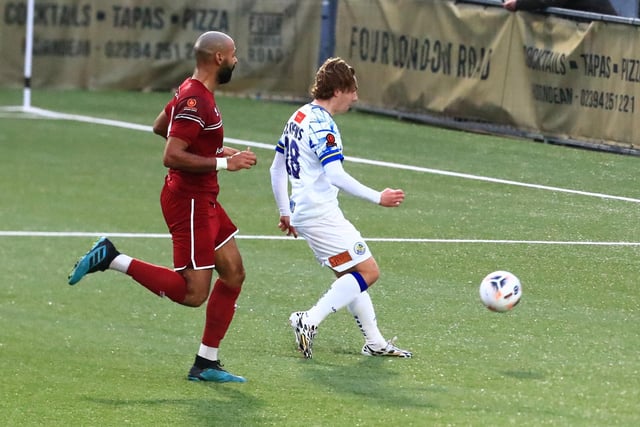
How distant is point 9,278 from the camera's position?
13641mm

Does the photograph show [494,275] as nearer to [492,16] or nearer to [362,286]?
[362,286]

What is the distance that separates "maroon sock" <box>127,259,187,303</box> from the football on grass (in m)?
2.21

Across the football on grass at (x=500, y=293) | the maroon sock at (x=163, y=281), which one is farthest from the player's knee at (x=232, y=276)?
the football on grass at (x=500, y=293)

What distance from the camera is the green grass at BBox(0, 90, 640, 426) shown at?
897cm

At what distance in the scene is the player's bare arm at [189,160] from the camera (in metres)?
9.05

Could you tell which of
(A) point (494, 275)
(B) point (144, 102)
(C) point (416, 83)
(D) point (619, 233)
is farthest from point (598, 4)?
(A) point (494, 275)

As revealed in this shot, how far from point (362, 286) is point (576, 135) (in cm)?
955

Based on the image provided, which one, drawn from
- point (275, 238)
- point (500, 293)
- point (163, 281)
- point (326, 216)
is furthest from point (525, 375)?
point (275, 238)

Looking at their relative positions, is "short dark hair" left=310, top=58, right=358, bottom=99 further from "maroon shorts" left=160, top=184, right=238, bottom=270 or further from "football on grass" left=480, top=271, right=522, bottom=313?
"football on grass" left=480, top=271, right=522, bottom=313

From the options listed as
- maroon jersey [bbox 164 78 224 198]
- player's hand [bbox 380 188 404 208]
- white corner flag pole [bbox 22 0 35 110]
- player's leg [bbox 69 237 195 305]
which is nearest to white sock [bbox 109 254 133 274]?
player's leg [bbox 69 237 195 305]

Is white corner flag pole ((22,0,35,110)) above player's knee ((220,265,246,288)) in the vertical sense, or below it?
above

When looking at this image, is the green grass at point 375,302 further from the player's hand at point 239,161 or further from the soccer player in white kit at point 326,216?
the player's hand at point 239,161

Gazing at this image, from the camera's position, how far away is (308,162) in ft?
32.9

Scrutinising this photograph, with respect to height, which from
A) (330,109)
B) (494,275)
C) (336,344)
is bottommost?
(336,344)
